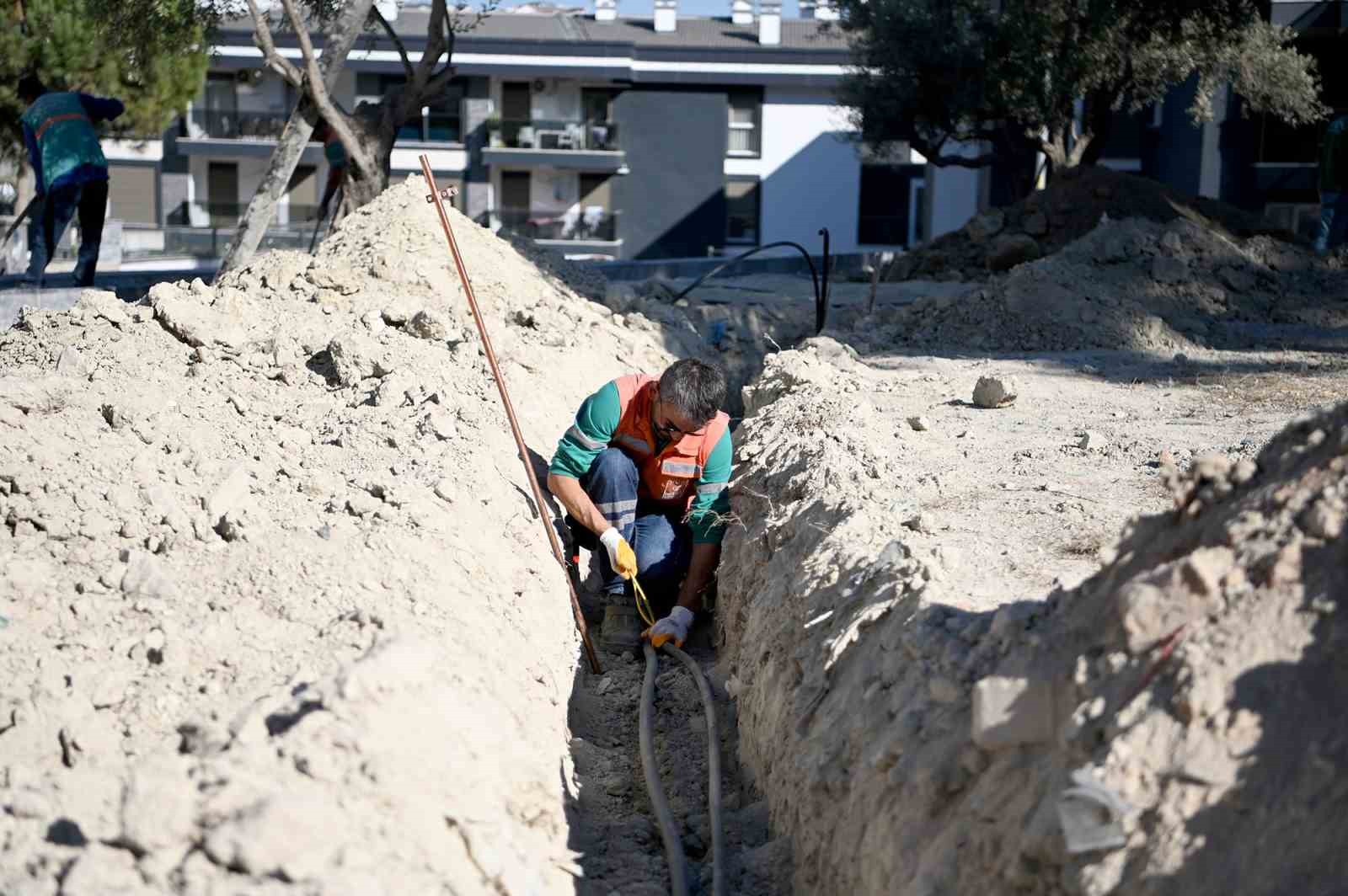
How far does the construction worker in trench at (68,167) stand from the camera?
10.4 metres

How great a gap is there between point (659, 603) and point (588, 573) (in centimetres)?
38

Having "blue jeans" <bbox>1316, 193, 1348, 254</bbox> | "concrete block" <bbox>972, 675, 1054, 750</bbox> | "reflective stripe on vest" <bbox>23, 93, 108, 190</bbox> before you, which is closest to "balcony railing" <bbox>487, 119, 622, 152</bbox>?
"blue jeans" <bbox>1316, 193, 1348, 254</bbox>

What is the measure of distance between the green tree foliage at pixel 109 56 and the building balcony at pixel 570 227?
12220 millimetres

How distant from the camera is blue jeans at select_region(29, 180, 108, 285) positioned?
1051 cm

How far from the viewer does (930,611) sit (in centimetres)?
375

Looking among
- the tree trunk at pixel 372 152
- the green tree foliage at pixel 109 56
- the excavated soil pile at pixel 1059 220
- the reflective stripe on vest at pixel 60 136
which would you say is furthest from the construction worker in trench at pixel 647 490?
the excavated soil pile at pixel 1059 220

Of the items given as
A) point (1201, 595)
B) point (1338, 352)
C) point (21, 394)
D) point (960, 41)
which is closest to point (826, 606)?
point (1201, 595)

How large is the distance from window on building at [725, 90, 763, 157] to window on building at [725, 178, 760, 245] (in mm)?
824

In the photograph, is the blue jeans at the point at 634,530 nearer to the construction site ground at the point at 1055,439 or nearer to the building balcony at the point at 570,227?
the construction site ground at the point at 1055,439

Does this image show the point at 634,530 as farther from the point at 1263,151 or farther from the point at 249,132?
the point at 249,132

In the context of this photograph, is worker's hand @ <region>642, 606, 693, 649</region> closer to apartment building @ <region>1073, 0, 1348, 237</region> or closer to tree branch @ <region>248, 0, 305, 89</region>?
tree branch @ <region>248, 0, 305, 89</region>

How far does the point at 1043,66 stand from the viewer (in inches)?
706

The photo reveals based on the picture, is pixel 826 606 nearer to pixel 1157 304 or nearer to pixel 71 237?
pixel 1157 304

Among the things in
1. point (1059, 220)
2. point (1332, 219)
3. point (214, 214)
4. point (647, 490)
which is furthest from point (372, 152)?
point (214, 214)
